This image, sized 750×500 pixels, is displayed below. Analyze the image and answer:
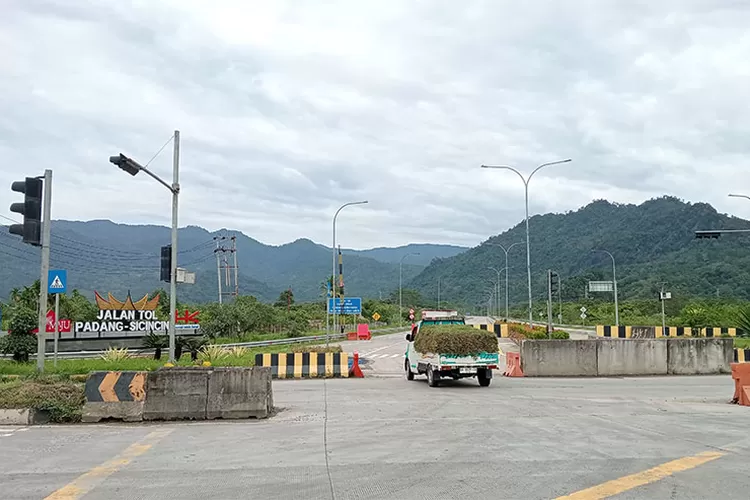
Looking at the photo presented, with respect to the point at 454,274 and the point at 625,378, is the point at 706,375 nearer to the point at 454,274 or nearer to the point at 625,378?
the point at 625,378

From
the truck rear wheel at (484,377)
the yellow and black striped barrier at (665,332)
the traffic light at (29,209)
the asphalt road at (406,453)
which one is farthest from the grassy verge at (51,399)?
the yellow and black striped barrier at (665,332)

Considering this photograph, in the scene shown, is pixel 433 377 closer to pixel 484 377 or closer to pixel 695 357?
pixel 484 377

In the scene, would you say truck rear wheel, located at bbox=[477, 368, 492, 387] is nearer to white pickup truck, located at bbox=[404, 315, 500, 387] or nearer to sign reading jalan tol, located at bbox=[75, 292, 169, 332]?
white pickup truck, located at bbox=[404, 315, 500, 387]

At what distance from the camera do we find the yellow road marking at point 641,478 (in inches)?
315

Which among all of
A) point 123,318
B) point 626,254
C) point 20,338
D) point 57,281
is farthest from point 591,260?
point 57,281

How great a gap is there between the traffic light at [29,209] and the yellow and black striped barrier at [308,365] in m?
11.2

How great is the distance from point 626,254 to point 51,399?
13468 centimetres

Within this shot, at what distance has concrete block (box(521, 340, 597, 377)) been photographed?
26453mm

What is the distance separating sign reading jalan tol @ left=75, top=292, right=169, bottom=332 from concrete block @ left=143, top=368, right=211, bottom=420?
34.4m

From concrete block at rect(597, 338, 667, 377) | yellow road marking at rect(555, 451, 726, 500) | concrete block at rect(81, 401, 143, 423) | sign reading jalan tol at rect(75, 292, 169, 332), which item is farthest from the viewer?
sign reading jalan tol at rect(75, 292, 169, 332)

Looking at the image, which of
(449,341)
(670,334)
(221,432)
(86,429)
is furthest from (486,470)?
(670,334)

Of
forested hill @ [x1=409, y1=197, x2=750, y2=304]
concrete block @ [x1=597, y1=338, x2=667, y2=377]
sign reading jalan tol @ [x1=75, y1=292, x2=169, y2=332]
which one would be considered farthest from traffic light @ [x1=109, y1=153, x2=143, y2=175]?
forested hill @ [x1=409, y1=197, x2=750, y2=304]

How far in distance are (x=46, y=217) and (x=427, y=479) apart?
1256cm

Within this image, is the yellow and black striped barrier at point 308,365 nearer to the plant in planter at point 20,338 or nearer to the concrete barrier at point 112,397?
the plant in planter at point 20,338
